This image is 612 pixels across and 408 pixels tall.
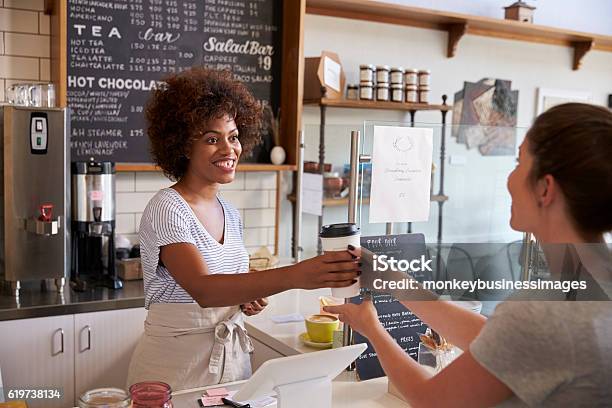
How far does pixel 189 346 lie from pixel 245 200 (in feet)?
6.17

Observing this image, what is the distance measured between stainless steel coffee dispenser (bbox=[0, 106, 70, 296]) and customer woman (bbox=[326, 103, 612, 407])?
7.22ft

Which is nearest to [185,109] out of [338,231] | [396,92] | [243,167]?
[338,231]

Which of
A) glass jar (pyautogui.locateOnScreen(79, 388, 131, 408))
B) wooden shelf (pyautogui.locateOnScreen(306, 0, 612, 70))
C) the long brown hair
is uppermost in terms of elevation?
wooden shelf (pyautogui.locateOnScreen(306, 0, 612, 70))

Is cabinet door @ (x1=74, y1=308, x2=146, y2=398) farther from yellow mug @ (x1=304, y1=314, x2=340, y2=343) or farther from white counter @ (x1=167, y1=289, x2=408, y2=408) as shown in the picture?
yellow mug @ (x1=304, y1=314, x2=340, y2=343)

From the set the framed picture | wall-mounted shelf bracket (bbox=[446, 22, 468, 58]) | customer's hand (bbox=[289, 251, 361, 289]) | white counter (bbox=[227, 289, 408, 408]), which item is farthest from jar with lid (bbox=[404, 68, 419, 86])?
customer's hand (bbox=[289, 251, 361, 289])

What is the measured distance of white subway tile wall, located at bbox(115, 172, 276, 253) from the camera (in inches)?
140

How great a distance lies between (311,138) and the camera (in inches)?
148

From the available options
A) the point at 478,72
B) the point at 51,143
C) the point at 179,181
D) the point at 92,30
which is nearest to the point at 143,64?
the point at 92,30

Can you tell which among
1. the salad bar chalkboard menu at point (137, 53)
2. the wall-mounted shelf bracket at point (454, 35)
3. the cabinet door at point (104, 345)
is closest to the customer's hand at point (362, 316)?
the cabinet door at point (104, 345)

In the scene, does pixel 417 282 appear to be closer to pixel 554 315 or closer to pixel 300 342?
pixel 554 315

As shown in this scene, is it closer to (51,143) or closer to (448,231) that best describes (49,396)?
(51,143)

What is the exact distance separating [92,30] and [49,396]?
65.5 inches

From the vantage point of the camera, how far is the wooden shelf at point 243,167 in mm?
3393

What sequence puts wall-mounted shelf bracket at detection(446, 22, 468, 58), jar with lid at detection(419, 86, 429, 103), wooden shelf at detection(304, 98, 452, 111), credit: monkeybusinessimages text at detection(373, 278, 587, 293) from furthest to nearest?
wall-mounted shelf bracket at detection(446, 22, 468, 58)
jar with lid at detection(419, 86, 429, 103)
wooden shelf at detection(304, 98, 452, 111)
credit: monkeybusinessimages text at detection(373, 278, 587, 293)
